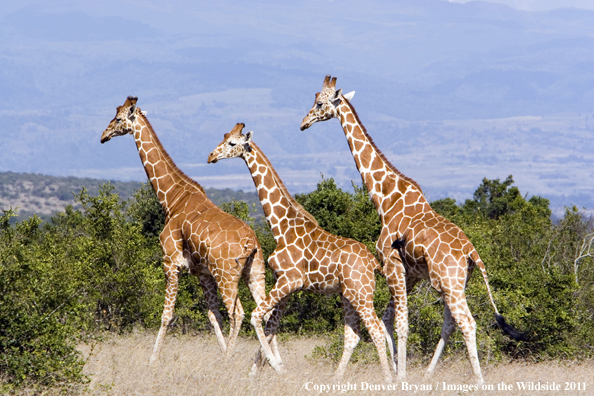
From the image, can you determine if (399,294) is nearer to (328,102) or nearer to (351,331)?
(351,331)

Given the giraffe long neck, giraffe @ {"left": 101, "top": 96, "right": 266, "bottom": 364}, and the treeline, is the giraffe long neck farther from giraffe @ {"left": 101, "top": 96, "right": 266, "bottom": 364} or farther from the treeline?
the treeline

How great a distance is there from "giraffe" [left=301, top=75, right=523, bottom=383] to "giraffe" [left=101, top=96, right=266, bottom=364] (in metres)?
2.39

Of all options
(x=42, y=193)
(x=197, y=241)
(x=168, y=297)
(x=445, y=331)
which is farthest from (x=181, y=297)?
(x=42, y=193)

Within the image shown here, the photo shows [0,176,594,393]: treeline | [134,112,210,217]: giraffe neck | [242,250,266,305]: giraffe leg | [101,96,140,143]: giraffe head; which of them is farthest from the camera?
[101,96,140,143]: giraffe head

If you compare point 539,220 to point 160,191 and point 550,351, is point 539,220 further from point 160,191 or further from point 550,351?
point 160,191

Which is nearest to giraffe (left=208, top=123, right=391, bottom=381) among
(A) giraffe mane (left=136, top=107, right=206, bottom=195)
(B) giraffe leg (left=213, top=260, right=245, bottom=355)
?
(B) giraffe leg (left=213, top=260, right=245, bottom=355)

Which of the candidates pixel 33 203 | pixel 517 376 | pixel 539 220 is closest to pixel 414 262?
pixel 517 376

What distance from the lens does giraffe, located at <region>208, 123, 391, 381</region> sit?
1264cm

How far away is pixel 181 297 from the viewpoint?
20.0m

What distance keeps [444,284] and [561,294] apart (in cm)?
601

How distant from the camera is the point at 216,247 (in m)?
13.4

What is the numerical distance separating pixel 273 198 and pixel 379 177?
78.9 inches

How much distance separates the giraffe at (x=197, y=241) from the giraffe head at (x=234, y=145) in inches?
44.9

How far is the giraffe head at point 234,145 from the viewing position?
13.8 m
